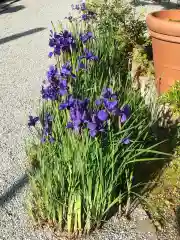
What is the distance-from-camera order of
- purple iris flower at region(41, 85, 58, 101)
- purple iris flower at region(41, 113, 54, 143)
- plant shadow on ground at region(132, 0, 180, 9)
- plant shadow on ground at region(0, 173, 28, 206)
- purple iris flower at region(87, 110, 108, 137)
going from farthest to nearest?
plant shadow on ground at region(132, 0, 180, 9) → plant shadow on ground at region(0, 173, 28, 206) → purple iris flower at region(41, 85, 58, 101) → purple iris flower at region(41, 113, 54, 143) → purple iris flower at region(87, 110, 108, 137)

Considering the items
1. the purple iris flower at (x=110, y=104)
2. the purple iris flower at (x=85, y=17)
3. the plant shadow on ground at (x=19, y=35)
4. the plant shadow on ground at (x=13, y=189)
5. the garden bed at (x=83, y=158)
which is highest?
the purple iris flower at (x=110, y=104)

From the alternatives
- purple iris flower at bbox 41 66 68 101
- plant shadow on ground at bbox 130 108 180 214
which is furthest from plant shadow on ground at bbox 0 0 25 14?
purple iris flower at bbox 41 66 68 101

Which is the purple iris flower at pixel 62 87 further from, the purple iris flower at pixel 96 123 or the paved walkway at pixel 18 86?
the paved walkway at pixel 18 86

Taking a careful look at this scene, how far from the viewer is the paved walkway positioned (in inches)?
106

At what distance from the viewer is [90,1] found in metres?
5.74

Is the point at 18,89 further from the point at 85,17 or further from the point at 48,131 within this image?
the point at 48,131

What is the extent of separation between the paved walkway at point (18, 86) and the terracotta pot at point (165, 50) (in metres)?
1.30

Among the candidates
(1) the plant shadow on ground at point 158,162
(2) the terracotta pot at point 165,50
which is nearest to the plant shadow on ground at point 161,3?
(2) the terracotta pot at point 165,50

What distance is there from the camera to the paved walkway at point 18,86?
2.69m

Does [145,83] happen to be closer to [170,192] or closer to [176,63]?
[176,63]

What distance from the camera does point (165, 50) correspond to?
3.78 meters

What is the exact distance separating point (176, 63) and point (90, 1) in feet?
7.80

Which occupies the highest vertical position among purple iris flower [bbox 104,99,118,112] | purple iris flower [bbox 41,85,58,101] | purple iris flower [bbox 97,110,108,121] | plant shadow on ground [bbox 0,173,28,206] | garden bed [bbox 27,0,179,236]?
purple iris flower [bbox 104,99,118,112]

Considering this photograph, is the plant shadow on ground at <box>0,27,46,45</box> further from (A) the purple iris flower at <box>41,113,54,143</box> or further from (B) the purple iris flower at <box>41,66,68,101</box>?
(A) the purple iris flower at <box>41,113,54,143</box>
